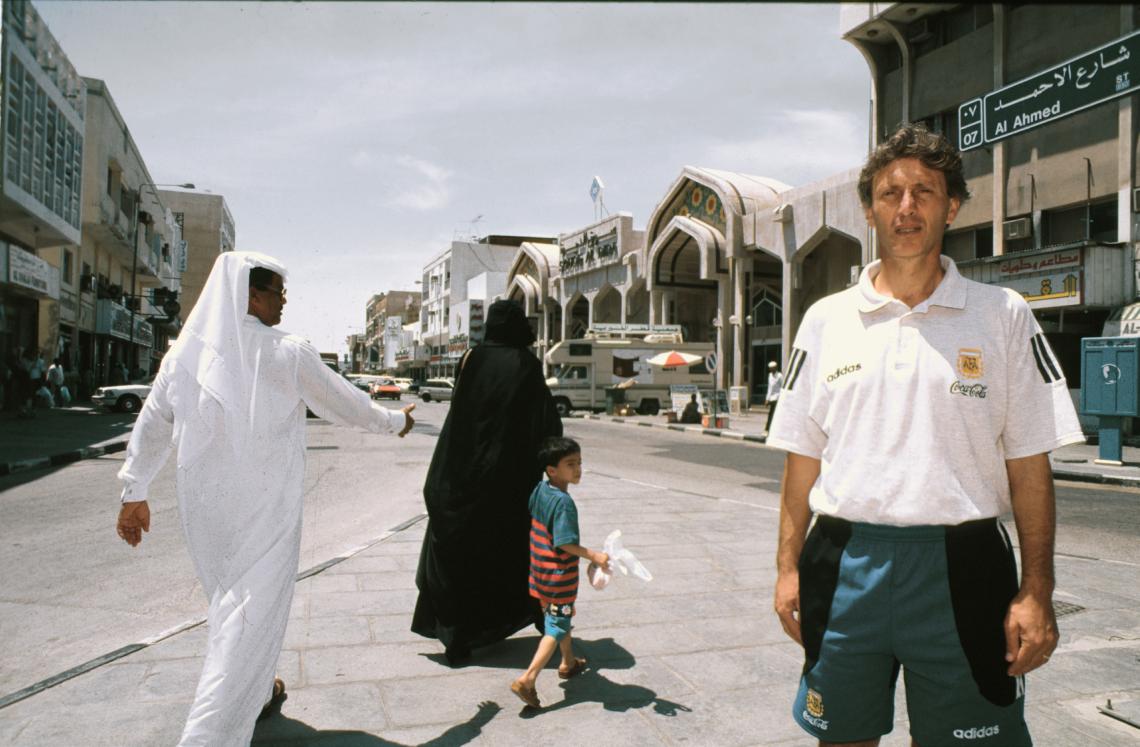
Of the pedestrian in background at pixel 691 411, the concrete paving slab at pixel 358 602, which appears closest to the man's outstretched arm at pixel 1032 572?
the concrete paving slab at pixel 358 602

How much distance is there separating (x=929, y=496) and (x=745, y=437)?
57.2ft

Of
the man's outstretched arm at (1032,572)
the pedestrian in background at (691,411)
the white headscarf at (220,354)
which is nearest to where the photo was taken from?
the man's outstretched arm at (1032,572)

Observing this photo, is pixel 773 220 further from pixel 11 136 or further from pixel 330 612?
pixel 330 612

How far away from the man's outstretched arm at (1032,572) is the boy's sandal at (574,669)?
6.99 feet

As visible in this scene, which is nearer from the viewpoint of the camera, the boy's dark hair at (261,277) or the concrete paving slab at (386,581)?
the boy's dark hair at (261,277)

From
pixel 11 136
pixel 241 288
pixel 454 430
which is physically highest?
pixel 11 136

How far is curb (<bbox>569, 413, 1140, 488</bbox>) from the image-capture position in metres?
11.4

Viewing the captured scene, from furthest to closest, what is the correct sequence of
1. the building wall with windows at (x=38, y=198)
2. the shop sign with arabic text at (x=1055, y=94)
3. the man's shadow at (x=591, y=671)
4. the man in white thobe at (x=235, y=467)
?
1. the building wall with windows at (x=38, y=198)
2. the shop sign with arabic text at (x=1055, y=94)
3. the man's shadow at (x=591, y=671)
4. the man in white thobe at (x=235, y=467)

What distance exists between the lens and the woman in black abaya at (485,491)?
3830mm

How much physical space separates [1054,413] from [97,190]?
3254cm

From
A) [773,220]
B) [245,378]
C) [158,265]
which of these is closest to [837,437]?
[245,378]

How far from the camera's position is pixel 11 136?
18.5 m

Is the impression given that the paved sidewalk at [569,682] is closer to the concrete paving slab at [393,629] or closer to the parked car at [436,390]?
the concrete paving slab at [393,629]

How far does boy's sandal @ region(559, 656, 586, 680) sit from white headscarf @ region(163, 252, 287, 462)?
69.8 inches
